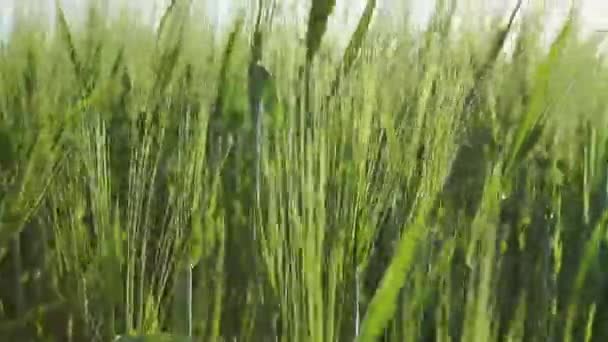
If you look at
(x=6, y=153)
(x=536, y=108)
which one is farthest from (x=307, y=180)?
(x=6, y=153)

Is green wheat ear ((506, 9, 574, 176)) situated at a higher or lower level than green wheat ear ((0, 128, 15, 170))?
higher

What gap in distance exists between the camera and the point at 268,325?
0.53m

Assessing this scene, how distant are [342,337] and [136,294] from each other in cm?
17

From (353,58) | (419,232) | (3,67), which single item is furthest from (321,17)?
(3,67)

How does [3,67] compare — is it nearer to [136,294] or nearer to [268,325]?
[136,294]

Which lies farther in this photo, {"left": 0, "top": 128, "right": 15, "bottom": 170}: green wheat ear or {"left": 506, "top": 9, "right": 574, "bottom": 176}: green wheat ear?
{"left": 0, "top": 128, "right": 15, "bottom": 170}: green wheat ear

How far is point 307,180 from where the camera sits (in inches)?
18.7

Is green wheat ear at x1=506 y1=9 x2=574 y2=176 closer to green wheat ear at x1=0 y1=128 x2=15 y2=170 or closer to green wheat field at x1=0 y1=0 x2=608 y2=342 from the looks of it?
green wheat field at x1=0 y1=0 x2=608 y2=342

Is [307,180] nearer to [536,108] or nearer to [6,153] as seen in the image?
[536,108]

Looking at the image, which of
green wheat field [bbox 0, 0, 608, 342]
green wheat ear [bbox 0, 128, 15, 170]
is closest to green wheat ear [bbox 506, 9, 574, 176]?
green wheat field [bbox 0, 0, 608, 342]

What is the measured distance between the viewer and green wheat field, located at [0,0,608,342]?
499 millimetres

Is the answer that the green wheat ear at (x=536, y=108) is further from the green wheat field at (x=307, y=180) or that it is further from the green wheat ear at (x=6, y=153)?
the green wheat ear at (x=6, y=153)

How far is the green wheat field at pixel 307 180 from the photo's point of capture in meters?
0.50

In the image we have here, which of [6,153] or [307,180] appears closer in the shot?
[307,180]
